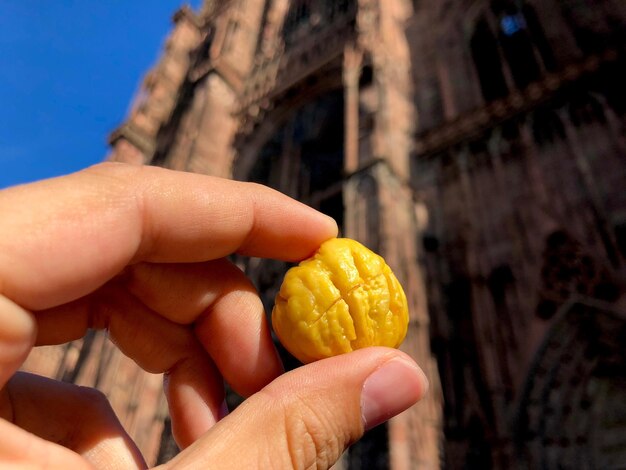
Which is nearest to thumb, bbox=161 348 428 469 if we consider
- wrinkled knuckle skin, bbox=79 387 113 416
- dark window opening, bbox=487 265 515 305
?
wrinkled knuckle skin, bbox=79 387 113 416

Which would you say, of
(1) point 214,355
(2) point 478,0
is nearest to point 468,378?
(1) point 214,355

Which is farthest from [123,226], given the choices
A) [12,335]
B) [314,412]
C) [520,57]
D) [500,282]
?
[520,57]

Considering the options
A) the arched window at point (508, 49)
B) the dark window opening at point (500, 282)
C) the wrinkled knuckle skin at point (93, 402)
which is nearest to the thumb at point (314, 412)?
the wrinkled knuckle skin at point (93, 402)

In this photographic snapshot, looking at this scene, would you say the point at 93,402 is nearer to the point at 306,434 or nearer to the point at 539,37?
the point at 306,434

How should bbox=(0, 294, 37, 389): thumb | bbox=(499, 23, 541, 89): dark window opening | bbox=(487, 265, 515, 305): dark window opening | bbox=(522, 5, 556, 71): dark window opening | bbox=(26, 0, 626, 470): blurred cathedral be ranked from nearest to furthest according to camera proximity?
1. bbox=(0, 294, 37, 389): thumb
2. bbox=(26, 0, 626, 470): blurred cathedral
3. bbox=(487, 265, 515, 305): dark window opening
4. bbox=(522, 5, 556, 71): dark window opening
5. bbox=(499, 23, 541, 89): dark window opening

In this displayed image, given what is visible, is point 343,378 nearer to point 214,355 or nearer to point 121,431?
point 214,355

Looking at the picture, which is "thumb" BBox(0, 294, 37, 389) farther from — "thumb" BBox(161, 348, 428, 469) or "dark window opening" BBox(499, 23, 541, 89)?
"dark window opening" BBox(499, 23, 541, 89)

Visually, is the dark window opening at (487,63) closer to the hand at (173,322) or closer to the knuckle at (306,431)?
the hand at (173,322)
